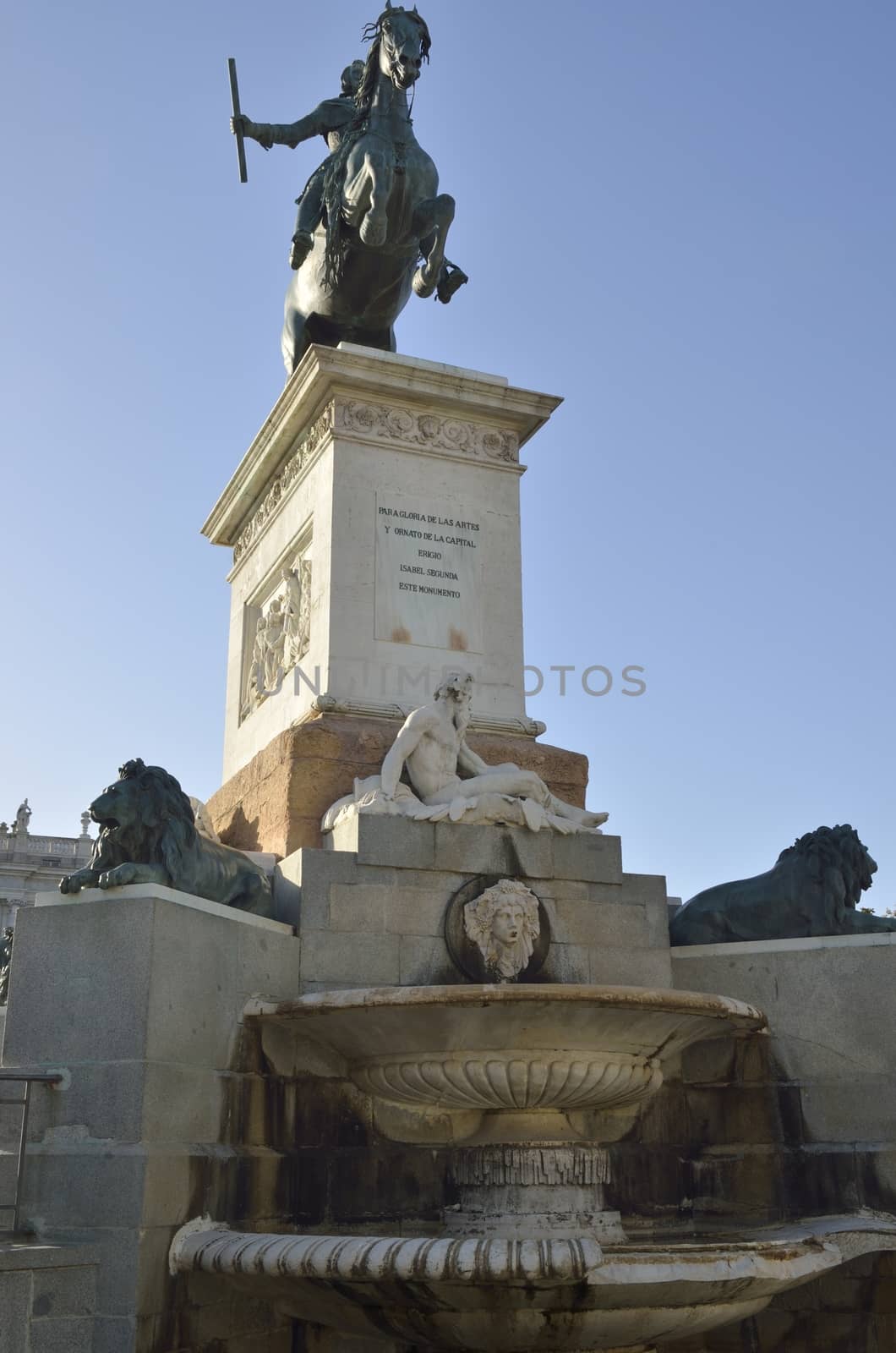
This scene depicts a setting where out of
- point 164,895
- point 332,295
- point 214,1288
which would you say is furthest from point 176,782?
point 332,295

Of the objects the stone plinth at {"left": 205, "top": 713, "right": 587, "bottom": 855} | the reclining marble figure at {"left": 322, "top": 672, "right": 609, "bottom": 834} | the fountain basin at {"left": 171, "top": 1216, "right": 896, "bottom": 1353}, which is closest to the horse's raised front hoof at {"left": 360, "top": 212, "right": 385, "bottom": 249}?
the stone plinth at {"left": 205, "top": 713, "right": 587, "bottom": 855}

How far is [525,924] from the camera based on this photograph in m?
9.77

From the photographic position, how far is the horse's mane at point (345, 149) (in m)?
13.9

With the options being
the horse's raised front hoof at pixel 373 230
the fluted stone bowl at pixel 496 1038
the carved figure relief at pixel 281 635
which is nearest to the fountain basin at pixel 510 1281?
the fluted stone bowl at pixel 496 1038

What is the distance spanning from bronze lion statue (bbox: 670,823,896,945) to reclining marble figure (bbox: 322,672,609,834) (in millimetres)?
1055

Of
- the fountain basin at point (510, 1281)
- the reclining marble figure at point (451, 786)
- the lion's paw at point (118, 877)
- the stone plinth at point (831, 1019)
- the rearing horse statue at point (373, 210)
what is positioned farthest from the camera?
the rearing horse statue at point (373, 210)

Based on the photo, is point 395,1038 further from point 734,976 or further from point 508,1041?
point 734,976

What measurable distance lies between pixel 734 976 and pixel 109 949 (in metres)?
4.42

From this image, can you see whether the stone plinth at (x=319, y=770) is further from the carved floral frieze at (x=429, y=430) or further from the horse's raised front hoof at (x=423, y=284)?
the horse's raised front hoof at (x=423, y=284)

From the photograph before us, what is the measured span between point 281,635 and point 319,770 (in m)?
2.45

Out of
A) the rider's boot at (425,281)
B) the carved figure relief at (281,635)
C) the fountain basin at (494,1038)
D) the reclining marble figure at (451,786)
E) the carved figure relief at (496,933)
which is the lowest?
the fountain basin at (494,1038)

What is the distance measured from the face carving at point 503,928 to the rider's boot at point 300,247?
6.90 m

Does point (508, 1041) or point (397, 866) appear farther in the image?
point (397, 866)

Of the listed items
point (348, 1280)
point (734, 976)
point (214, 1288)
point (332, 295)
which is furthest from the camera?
point (332, 295)
